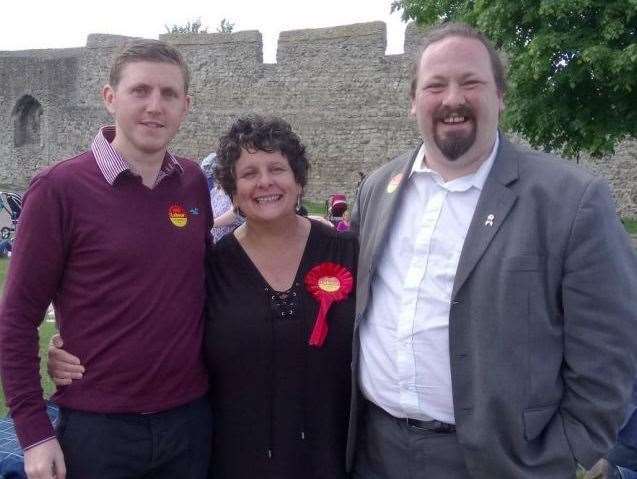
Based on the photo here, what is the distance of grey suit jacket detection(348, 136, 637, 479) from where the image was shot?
184 cm

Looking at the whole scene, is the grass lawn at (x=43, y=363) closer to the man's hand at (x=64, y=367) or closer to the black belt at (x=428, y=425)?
the man's hand at (x=64, y=367)

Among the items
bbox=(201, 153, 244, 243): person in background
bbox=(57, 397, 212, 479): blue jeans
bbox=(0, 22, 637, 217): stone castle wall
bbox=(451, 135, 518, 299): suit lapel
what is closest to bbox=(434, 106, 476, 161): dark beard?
bbox=(451, 135, 518, 299): suit lapel

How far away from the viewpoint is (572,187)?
6.15 feet

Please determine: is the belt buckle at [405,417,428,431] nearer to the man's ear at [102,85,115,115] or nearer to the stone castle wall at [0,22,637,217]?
the man's ear at [102,85,115,115]

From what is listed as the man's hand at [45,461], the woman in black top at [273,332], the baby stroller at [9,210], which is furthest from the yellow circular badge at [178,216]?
the baby stroller at [9,210]

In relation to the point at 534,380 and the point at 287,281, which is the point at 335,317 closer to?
the point at 287,281

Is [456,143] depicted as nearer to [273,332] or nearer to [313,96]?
[273,332]

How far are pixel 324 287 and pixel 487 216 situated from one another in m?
0.62

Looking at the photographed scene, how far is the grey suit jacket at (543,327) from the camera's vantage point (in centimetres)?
184

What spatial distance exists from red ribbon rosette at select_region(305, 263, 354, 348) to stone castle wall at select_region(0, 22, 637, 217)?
47.5 feet

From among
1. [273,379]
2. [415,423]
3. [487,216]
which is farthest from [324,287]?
[487,216]

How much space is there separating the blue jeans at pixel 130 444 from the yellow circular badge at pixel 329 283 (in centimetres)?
56

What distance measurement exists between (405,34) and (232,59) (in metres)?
4.55

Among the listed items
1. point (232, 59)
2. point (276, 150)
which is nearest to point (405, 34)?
point (232, 59)
